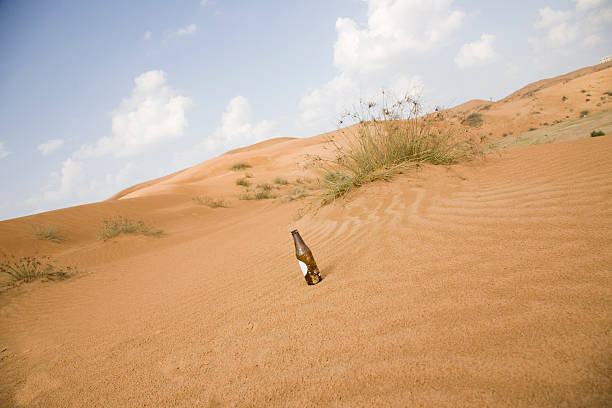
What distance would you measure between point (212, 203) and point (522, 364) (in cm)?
886

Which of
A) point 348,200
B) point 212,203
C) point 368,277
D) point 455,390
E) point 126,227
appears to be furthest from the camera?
point 212,203

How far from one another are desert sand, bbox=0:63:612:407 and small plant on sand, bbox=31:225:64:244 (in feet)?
8.51

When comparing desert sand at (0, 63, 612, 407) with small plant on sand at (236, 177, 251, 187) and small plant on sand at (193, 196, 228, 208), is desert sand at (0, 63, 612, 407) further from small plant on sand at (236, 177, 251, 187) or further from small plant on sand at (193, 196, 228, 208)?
small plant on sand at (236, 177, 251, 187)

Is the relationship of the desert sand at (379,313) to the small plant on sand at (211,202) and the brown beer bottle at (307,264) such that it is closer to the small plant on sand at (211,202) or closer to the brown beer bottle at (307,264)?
the brown beer bottle at (307,264)

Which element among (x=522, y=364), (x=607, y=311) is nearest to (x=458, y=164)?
(x=607, y=311)

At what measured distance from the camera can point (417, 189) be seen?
358cm

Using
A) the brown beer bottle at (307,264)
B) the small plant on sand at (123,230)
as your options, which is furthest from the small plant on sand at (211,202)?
the brown beer bottle at (307,264)

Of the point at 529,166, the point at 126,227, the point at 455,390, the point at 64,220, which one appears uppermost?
the point at 64,220

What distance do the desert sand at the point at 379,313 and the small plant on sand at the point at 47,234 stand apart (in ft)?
8.51

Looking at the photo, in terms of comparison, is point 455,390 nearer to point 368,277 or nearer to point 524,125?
point 368,277

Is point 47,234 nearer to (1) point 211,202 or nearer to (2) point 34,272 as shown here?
(2) point 34,272

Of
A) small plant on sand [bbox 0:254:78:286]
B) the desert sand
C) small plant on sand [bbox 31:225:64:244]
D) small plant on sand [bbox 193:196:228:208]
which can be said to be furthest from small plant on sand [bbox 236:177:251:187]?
the desert sand

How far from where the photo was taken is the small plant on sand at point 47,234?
6078 mm

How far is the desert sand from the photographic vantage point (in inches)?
39.4
